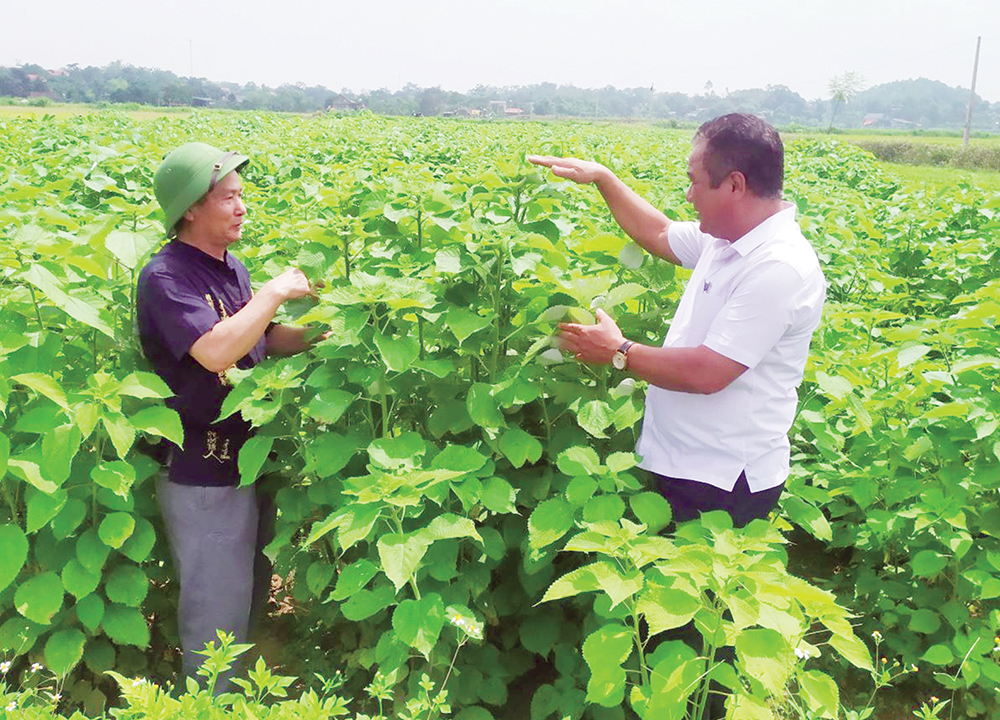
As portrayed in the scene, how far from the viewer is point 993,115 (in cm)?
17312

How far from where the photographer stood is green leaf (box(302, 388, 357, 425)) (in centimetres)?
236

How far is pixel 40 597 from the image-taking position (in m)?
2.41

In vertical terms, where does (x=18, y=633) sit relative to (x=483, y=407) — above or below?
below

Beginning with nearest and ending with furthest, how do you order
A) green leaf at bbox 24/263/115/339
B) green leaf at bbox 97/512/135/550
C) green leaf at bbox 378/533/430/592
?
green leaf at bbox 378/533/430/592, green leaf at bbox 24/263/115/339, green leaf at bbox 97/512/135/550

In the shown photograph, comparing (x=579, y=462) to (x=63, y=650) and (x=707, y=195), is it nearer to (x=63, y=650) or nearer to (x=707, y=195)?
(x=707, y=195)

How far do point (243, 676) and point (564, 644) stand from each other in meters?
1.16

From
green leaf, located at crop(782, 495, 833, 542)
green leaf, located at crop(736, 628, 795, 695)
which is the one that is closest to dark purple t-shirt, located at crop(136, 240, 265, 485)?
green leaf, located at crop(736, 628, 795, 695)

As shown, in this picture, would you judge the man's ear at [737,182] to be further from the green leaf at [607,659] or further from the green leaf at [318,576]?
the green leaf at [318,576]

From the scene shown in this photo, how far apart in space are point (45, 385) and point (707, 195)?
1.85 m

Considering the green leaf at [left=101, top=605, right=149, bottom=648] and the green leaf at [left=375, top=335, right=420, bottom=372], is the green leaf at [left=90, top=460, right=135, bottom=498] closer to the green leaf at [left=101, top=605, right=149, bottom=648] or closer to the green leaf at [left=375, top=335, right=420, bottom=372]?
the green leaf at [left=101, top=605, right=149, bottom=648]

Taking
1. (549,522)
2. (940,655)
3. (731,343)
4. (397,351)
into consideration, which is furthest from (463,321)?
(940,655)

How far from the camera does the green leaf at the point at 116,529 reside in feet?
7.95

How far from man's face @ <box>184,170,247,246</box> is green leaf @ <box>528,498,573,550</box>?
1326mm

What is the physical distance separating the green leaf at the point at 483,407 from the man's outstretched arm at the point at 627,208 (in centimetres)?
85
